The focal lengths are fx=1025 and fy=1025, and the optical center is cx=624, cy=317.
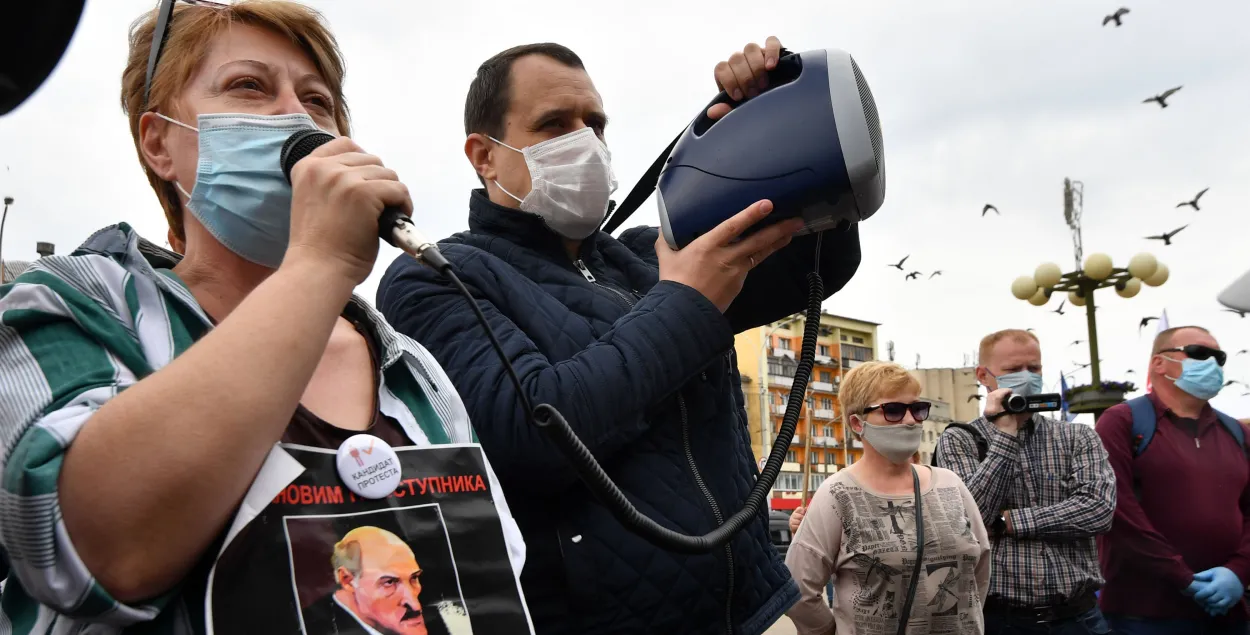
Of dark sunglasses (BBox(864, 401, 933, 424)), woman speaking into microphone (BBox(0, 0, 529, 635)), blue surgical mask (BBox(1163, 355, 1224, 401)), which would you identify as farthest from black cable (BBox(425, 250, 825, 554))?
blue surgical mask (BBox(1163, 355, 1224, 401))

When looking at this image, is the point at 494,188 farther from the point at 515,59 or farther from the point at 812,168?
the point at 812,168

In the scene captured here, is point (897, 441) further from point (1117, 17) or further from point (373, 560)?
point (1117, 17)

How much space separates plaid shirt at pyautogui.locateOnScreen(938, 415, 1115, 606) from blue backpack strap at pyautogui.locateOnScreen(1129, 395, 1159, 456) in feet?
2.01

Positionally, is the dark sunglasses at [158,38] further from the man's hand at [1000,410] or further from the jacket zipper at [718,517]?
the man's hand at [1000,410]

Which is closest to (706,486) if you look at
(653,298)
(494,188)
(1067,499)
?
(653,298)

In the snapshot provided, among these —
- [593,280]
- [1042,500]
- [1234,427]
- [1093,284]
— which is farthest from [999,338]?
[1093,284]

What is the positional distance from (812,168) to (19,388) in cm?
132

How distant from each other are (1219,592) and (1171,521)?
0.45m

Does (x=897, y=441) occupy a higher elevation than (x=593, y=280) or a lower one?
lower

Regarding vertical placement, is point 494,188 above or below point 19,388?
above

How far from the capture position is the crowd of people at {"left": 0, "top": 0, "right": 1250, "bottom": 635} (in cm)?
110

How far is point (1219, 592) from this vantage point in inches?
200

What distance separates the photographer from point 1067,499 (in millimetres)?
4863

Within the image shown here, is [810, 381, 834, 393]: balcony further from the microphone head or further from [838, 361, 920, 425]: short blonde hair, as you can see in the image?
the microphone head
